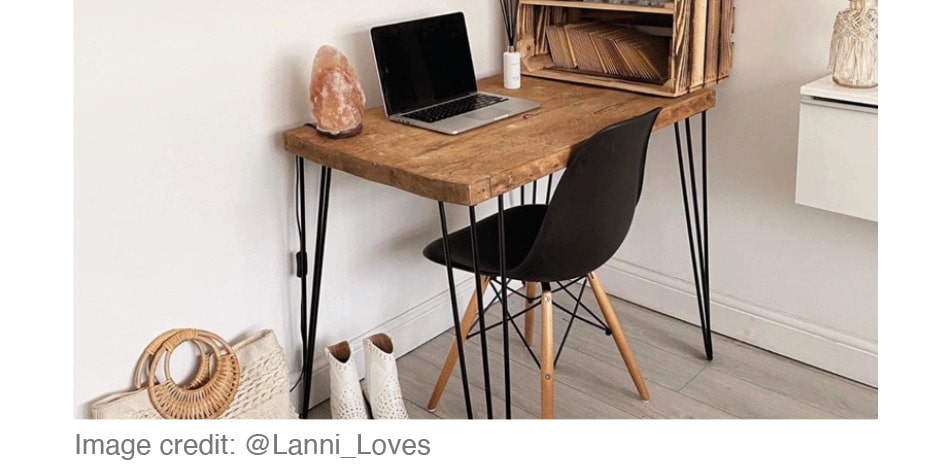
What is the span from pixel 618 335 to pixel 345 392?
68 centimetres

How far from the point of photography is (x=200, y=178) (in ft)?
7.00

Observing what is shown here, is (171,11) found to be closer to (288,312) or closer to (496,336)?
(288,312)

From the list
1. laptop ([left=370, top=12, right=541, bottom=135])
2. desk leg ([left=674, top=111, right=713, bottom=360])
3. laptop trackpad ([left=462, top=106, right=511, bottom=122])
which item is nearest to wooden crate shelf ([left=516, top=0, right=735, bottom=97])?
desk leg ([left=674, top=111, right=713, bottom=360])

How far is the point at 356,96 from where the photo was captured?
7.18ft

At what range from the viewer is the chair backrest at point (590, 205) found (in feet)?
6.72

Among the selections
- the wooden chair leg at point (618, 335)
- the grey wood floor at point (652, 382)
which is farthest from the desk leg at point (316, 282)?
the wooden chair leg at point (618, 335)

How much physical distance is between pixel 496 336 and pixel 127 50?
141 centimetres

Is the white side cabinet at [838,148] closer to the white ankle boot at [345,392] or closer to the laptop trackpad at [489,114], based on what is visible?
the laptop trackpad at [489,114]

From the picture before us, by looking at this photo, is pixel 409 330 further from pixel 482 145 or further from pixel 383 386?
pixel 482 145

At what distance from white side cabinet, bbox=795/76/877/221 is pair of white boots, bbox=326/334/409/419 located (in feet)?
3.56

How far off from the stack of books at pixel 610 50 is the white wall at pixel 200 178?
15.2 inches

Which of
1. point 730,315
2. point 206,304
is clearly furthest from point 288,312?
point 730,315

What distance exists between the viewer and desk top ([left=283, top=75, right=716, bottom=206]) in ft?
6.31

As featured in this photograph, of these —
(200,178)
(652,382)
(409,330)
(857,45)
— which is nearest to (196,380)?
(200,178)
